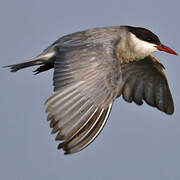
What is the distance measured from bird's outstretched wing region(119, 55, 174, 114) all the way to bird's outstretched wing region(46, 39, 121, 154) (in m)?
2.44

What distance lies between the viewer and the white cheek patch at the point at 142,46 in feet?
31.7

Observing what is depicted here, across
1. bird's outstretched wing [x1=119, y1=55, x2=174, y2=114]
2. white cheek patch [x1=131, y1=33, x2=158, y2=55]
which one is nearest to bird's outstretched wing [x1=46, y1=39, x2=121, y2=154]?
white cheek patch [x1=131, y1=33, x2=158, y2=55]

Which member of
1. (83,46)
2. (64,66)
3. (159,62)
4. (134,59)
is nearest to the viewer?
(64,66)

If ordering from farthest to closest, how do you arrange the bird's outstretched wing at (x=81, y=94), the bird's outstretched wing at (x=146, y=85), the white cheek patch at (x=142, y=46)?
the bird's outstretched wing at (x=146, y=85), the white cheek patch at (x=142, y=46), the bird's outstretched wing at (x=81, y=94)

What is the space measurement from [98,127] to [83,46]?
1851mm

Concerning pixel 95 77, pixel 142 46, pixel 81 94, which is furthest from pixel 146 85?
pixel 81 94

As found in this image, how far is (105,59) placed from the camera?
25.3ft

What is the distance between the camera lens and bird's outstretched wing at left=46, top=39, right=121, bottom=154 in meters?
6.75

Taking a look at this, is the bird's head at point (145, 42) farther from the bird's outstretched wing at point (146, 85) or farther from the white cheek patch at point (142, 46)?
the bird's outstretched wing at point (146, 85)

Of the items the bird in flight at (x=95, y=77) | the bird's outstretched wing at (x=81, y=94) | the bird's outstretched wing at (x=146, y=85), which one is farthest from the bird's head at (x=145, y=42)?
the bird's outstretched wing at (x=81, y=94)

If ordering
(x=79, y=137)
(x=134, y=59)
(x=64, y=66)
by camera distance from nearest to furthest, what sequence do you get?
(x=79, y=137), (x=64, y=66), (x=134, y=59)

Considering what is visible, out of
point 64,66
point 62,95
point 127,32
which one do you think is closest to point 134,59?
point 127,32

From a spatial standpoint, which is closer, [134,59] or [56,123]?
[56,123]

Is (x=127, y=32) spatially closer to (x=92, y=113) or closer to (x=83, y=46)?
(x=83, y=46)
